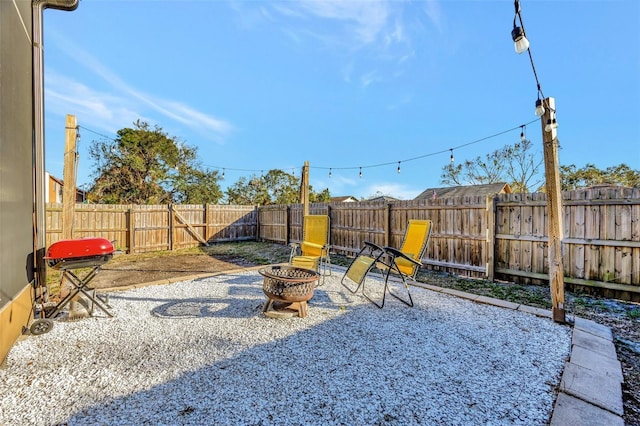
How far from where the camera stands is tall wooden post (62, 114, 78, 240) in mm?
3344

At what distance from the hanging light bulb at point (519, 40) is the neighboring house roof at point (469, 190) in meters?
13.3

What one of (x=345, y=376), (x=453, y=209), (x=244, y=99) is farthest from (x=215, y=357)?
(x=244, y=99)

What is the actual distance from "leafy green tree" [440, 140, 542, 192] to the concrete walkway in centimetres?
1610

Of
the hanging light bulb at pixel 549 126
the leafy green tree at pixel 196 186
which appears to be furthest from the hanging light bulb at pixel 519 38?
the leafy green tree at pixel 196 186

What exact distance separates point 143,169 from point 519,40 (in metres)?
15.9

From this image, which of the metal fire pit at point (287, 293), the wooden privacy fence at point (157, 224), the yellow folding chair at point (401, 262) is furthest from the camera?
the wooden privacy fence at point (157, 224)

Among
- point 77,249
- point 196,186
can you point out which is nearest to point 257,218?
point 196,186

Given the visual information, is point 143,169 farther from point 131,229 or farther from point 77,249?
point 77,249

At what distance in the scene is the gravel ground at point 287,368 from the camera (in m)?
1.54

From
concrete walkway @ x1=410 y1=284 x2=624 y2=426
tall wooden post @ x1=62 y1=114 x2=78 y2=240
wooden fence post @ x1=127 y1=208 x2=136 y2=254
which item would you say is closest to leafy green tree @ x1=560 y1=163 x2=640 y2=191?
concrete walkway @ x1=410 y1=284 x2=624 y2=426

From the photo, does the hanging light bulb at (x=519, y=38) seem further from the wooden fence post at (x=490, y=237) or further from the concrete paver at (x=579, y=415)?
the wooden fence post at (x=490, y=237)

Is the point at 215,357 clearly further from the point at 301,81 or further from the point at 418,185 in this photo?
the point at 418,185

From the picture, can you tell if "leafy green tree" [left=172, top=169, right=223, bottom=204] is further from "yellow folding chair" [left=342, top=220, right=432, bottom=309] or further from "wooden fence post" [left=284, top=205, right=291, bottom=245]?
"yellow folding chair" [left=342, top=220, right=432, bottom=309]

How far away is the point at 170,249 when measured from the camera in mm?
9906
